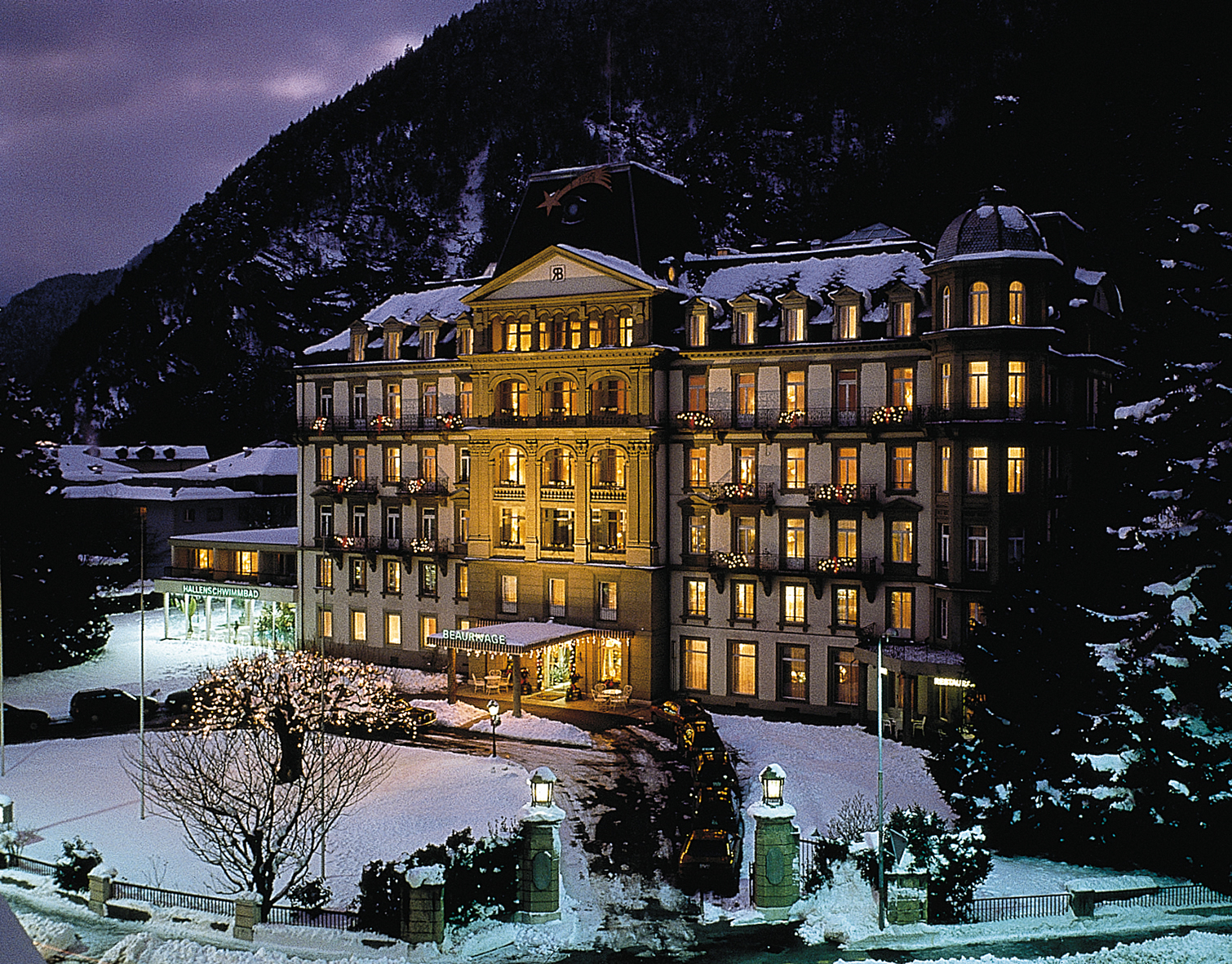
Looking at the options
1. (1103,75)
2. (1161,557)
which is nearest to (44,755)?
(1161,557)

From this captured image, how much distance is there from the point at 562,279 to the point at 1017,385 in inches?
840

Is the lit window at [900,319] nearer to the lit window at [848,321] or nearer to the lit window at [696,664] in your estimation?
the lit window at [848,321]

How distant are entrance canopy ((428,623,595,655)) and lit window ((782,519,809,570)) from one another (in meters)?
9.88

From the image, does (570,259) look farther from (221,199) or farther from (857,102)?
(221,199)

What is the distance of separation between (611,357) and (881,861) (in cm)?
2931

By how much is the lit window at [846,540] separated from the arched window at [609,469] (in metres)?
10.2

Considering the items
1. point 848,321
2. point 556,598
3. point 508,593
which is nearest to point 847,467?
point 848,321

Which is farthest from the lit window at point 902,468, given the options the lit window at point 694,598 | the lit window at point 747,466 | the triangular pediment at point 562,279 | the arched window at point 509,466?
the arched window at point 509,466

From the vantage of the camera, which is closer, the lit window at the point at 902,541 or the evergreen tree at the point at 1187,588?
the evergreen tree at the point at 1187,588

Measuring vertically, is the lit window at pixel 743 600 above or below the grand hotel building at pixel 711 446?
below

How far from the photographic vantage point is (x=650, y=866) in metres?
28.8

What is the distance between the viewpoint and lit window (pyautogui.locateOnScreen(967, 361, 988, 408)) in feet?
137

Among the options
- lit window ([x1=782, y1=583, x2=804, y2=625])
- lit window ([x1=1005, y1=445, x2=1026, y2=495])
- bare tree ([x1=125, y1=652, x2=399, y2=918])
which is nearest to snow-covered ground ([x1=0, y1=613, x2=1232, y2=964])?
bare tree ([x1=125, y1=652, x2=399, y2=918])

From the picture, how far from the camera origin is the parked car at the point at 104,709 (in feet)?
149
